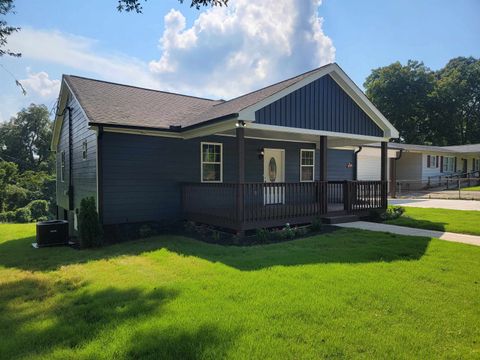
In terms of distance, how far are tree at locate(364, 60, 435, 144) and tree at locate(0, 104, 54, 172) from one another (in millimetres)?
45070

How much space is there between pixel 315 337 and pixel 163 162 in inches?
310

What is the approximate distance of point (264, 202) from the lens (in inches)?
370

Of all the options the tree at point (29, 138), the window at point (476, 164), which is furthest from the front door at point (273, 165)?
the tree at point (29, 138)

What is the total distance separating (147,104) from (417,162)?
23.3 meters

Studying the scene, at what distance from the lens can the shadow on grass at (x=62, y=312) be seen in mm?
3092

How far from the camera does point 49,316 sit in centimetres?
374

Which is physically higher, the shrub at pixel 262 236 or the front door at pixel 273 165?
the front door at pixel 273 165

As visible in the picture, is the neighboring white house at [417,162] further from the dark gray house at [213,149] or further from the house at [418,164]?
the dark gray house at [213,149]

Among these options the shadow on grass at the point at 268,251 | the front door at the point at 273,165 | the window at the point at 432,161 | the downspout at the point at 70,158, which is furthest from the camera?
the window at the point at 432,161

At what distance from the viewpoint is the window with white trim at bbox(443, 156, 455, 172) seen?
29.5m

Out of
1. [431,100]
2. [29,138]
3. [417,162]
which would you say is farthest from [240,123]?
[29,138]

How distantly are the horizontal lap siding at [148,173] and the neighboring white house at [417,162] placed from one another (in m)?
13.6

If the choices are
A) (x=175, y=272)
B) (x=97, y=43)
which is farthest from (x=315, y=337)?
(x=97, y=43)

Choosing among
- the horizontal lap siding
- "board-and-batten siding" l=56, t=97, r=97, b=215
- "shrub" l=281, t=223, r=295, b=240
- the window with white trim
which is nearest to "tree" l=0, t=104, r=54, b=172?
"board-and-batten siding" l=56, t=97, r=97, b=215
